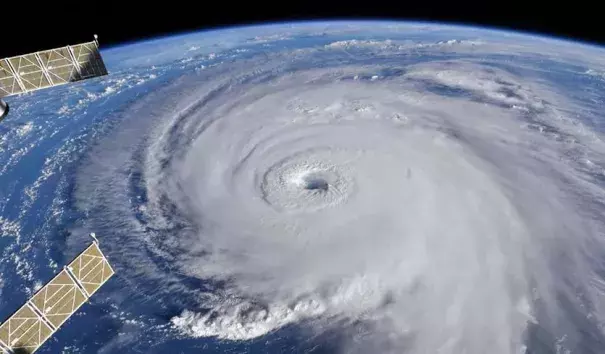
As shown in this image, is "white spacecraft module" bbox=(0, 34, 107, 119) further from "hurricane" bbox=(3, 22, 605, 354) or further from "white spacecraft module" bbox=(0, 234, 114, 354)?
"hurricane" bbox=(3, 22, 605, 354)

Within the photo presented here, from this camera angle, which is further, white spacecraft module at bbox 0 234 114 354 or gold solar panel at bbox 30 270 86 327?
gold solar panel at bbox 30 270 86 327

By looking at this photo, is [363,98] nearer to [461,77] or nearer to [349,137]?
[349,137]

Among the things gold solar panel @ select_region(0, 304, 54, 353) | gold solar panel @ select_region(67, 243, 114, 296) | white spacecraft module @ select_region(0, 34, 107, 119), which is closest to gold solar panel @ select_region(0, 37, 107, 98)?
white spacecraft module @ select_region(0, 34, 107, 119)

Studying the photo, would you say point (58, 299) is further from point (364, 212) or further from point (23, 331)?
point (364, 212)

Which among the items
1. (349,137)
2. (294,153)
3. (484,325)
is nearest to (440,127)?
(349,137)

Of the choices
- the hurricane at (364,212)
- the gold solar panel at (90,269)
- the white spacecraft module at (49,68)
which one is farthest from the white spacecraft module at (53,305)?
the hurricane at (364,212)

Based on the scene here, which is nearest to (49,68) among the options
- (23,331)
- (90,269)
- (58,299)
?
(90,269)

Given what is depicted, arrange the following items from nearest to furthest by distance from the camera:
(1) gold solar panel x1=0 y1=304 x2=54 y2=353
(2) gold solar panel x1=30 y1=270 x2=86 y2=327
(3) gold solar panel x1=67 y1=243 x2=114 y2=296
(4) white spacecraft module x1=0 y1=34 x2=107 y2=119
A: (1) gold solar panel x1=0 y1=304 x2=54 y2=353
(2) gold solar panel x1=30 y1=270 x2=86 y2=327
(3) gold solar panel x1=67 y1=243 x2=114 y2=296
(4) white spacecraft module x1=0 y1=34 x2=107 y2=119
